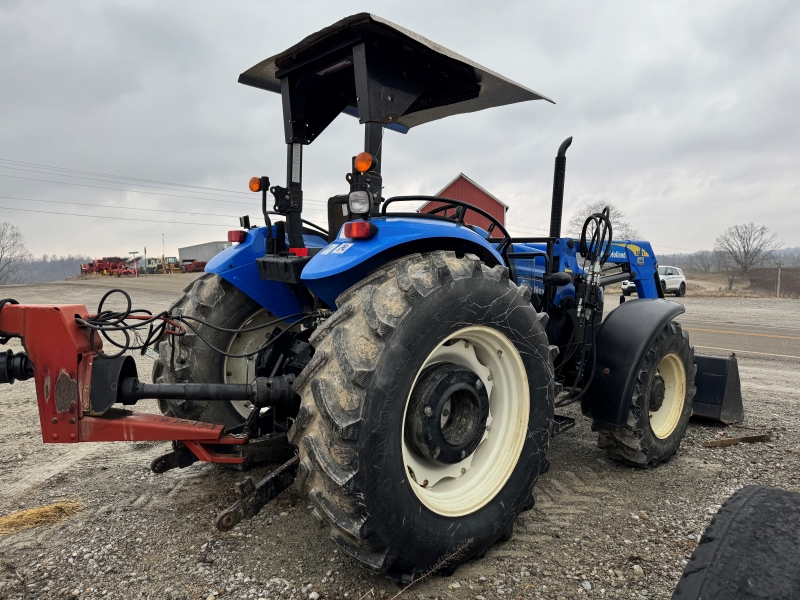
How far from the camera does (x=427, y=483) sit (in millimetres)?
2408

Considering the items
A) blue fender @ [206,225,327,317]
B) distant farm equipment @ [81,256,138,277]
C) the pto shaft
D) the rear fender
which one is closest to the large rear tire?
blue fender @ [206,225,327,317]

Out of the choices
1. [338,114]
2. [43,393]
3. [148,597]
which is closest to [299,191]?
[338,114]

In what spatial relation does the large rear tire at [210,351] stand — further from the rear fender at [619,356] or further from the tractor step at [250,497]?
Result: the rear fender at [619,356]

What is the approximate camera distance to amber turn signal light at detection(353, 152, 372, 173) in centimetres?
239

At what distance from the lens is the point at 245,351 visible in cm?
349

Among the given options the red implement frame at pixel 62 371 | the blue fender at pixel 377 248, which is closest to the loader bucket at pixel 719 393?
the blue fender at pixel 377 248

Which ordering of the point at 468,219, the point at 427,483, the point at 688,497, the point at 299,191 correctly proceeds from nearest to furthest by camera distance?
the point at 427,483 < the point at 688,497 < the point at 299,191 < the point at 468,219

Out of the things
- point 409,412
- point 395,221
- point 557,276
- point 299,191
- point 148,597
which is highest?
point 299,191

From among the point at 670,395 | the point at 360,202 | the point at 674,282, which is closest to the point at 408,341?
the point at 360,202

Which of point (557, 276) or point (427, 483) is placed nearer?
point (427, 483)

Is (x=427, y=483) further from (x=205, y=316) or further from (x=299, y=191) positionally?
(x=299, y=191)

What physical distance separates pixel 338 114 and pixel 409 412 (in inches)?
82.7

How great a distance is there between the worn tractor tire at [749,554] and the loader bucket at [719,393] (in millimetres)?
3469

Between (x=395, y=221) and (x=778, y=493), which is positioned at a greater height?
(x=395, y=221)
